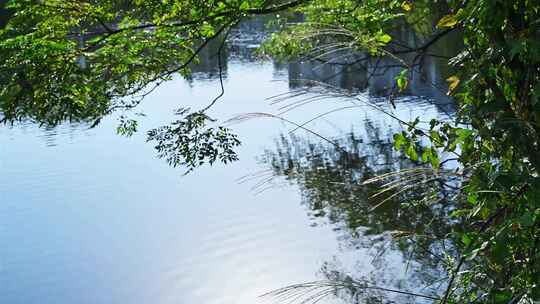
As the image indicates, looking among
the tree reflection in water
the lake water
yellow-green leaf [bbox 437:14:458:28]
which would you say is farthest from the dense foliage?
the tree reflection in water

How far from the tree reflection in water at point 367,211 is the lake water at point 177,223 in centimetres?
3

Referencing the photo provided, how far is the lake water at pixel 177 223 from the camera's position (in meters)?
7.75

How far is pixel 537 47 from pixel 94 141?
44.8 ft

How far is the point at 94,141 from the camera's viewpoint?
47.3 ft

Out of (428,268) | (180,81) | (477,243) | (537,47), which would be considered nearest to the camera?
(537,47)

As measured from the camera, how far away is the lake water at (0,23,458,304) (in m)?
7.75

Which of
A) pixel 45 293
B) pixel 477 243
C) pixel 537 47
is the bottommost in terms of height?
pixel 45 293

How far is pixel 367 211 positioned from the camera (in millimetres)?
9039

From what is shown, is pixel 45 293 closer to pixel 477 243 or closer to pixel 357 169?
pixel 357 169

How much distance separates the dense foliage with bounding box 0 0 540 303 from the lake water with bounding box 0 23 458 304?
87cm

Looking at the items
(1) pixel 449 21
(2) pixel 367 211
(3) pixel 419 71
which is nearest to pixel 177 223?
(2) pixel 367 211

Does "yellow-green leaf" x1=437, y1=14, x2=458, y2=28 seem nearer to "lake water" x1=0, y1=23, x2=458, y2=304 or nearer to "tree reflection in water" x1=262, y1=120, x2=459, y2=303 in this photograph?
"tree reflection in water" x1=262, y1=120, x2=459, y2=303

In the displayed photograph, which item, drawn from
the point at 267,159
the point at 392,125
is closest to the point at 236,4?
the point at 267,159

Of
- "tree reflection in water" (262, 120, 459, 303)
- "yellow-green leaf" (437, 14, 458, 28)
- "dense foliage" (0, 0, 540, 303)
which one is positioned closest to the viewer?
"dense foliage" (0, 0, 540, 303)
